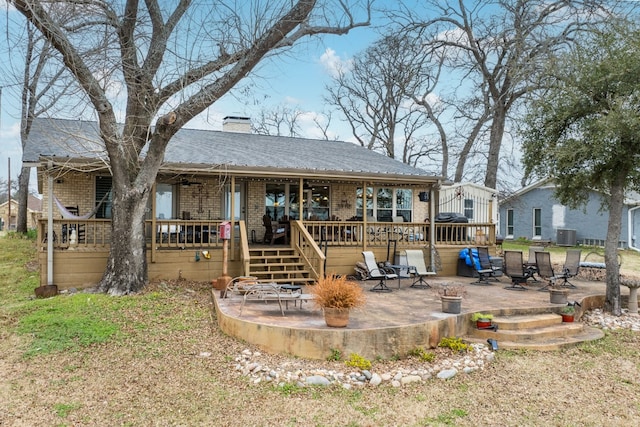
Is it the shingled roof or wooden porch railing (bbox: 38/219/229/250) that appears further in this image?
wooden porch railing (bbox: 38/219/229/250)

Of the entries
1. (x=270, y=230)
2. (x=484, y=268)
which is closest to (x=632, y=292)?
(x=484, y=268)

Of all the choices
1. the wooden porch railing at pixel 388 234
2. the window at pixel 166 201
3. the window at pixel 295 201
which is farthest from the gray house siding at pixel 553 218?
the window at pixel 166 201

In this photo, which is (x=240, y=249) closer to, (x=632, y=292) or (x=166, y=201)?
(x=166, y=201)

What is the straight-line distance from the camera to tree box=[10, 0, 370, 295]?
8.94 metres

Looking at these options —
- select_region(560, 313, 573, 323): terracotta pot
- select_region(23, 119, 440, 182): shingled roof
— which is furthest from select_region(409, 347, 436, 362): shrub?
select_region(23, 119, 440, 182): shingled roof

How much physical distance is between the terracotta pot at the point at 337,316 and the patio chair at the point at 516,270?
6.07 meters

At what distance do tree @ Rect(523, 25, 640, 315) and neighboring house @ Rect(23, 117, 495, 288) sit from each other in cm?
339

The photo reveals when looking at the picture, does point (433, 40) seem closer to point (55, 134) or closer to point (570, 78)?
point (570, 78)

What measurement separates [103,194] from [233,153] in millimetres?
3852

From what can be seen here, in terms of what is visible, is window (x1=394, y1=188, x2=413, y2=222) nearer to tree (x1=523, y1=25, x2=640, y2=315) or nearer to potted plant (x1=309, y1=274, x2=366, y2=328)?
tree (x1=523, y1=25, x2=640, y2=315)

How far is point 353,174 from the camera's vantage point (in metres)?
11.9

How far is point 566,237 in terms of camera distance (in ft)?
76.8

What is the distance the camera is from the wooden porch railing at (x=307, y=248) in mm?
10201

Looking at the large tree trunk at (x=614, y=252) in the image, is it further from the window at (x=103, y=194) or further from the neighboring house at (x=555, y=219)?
the window at (x=103, y=194)
